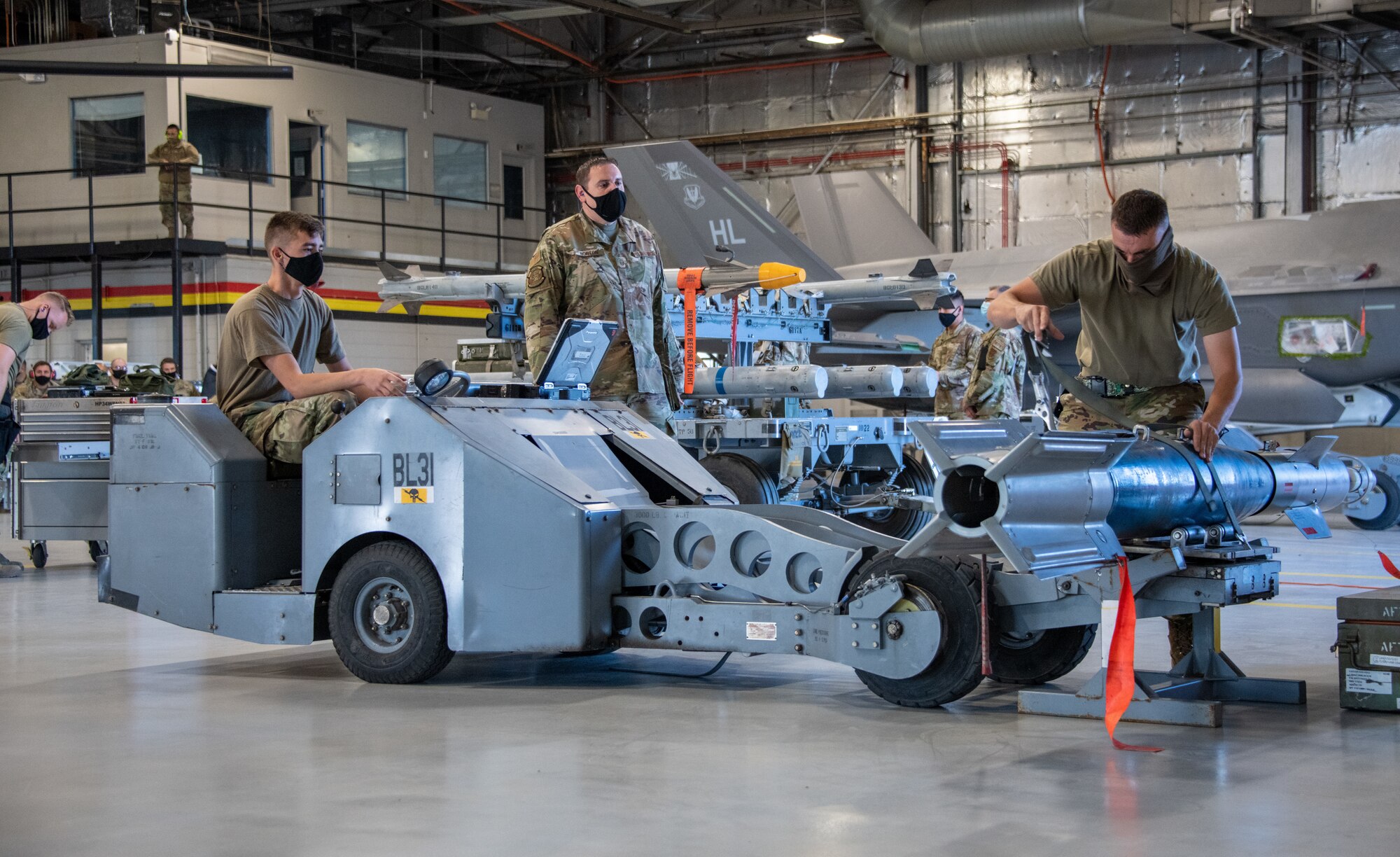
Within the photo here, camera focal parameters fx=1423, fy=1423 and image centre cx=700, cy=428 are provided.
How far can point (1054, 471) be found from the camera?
3.92 meters

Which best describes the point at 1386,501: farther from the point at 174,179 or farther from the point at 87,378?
the point at 174,179

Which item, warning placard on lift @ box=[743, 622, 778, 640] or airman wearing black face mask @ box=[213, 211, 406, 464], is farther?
airman wearing black face mask @ box=[213, 211, 406, 464]

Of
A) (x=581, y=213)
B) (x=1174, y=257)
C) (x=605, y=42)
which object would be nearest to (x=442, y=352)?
(x=605, y=42)

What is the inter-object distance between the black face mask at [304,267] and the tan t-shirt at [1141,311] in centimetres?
289

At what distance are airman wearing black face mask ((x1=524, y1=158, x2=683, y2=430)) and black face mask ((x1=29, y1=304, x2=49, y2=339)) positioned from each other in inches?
162

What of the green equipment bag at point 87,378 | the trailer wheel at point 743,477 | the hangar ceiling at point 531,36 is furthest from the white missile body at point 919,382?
the hangar ceiling at point 531,36

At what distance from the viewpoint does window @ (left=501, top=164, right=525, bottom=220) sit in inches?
1060

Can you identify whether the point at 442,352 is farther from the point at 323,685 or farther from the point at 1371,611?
the point at 1371,611

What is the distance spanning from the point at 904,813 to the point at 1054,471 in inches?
43.3

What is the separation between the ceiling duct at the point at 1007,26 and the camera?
19312mm

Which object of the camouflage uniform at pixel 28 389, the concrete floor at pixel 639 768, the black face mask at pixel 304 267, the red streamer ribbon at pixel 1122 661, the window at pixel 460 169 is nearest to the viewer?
the concrete floor at pixel 639 768

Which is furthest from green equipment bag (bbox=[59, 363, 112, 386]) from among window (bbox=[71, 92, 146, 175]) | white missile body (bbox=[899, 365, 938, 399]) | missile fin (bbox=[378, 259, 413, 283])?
window (bbox=[71, 92, 146, 175])

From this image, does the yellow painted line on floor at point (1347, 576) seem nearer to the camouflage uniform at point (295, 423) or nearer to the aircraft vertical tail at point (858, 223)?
the camouflage uniform at point (295, 423)

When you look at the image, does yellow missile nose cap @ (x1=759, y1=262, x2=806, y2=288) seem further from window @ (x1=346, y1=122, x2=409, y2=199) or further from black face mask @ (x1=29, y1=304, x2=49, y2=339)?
window @ (x1=346, y1=122, x2=409, y2=199)
